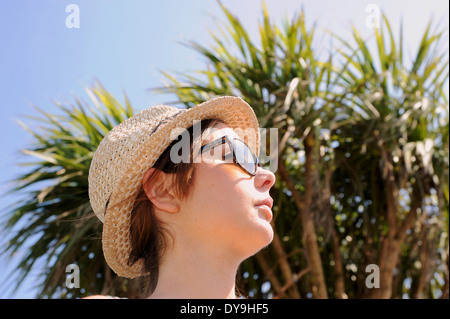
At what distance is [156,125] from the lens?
136 centimetres

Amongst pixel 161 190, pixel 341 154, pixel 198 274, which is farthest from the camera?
pixel 341 154

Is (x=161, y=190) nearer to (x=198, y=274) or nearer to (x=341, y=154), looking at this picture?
(x=198, y=274)

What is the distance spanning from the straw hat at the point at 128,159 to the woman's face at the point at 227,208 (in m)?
0.12

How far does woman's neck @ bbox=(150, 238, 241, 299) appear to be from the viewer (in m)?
1.17

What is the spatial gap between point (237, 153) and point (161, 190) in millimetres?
198

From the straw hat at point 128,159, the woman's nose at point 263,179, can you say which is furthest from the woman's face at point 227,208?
the straw hat at point 128,159

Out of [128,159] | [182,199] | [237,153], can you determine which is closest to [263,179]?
[237,153]

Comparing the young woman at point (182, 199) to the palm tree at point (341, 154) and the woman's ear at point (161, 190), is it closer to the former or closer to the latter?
the woman's ear at point (161, 190)

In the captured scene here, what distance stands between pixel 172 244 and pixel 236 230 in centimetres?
16

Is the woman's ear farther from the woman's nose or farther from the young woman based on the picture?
the woman's nose

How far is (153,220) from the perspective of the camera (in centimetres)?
134

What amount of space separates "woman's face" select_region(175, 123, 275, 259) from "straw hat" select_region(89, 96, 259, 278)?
0.41 feet

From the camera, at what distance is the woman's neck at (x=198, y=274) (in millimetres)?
1169
